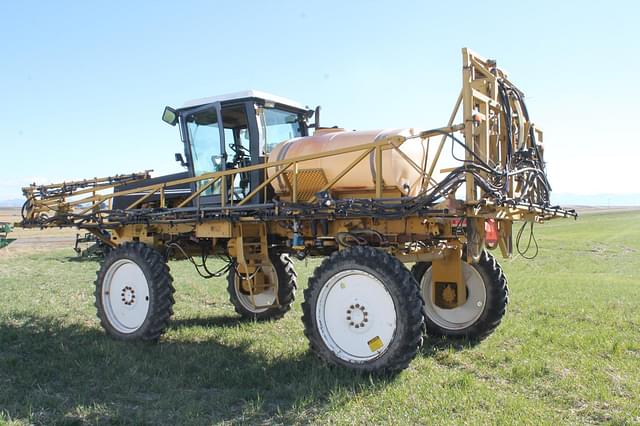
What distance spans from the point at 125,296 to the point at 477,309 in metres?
4.91

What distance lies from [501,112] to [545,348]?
113 inches

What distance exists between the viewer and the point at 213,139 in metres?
8.52

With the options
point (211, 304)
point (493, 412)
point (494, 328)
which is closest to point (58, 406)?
point (493, 412)

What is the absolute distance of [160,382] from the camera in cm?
601

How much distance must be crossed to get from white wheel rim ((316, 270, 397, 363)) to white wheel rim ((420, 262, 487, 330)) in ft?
7.03

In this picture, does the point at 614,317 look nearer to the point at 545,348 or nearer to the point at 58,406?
the point at 545,348

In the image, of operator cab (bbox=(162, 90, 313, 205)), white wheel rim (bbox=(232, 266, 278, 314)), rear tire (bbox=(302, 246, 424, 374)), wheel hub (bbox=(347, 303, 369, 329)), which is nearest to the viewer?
rear tire (bbox=(302, 246, 424, 374))

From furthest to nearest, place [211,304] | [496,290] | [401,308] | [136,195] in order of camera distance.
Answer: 1. [211,304]
2. [136,195]
3. [496,290]
4. [401,308]

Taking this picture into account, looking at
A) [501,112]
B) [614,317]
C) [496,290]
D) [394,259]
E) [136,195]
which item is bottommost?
[614,317]

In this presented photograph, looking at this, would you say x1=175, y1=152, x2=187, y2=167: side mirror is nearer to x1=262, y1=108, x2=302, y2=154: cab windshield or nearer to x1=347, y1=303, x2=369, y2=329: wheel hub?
x1=262, y1=108, x2=302, y2=154: cab windshield

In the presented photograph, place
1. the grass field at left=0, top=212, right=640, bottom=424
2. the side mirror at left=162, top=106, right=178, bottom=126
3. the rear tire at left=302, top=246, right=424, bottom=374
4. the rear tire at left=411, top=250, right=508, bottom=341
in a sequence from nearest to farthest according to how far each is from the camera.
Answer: the grass field at left=0, top=212, right=640, bottom=424, the rear tire at left=302, top=246, right=424, bottom=374, the rear tire at left=411, top=250, right=508, bottom=341, the side mirror at left=162, top=106, right=178, bottom=126

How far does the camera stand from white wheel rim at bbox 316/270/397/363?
601cm

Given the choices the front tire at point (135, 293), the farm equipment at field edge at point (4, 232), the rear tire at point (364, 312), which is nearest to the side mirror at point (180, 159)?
the front tire at point (135, 293)

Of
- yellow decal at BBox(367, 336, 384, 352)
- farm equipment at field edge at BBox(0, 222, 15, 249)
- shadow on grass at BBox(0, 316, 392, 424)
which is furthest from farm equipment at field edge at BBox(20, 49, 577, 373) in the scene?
farm equipment at field edge at BBox(0, 222, 15, 249)
